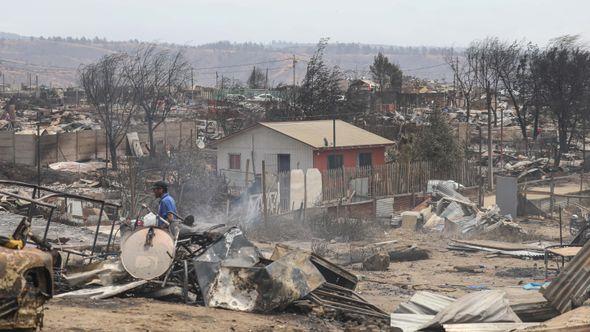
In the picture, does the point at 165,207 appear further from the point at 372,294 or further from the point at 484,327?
the point at 484,327

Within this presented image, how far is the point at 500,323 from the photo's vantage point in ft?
34.2

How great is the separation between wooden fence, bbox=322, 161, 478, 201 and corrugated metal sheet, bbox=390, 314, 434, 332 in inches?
708

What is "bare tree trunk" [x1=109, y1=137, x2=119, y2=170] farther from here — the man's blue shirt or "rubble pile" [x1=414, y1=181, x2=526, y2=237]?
the man's blue shirt

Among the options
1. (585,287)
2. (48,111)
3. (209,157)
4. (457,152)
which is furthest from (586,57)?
(585,287)

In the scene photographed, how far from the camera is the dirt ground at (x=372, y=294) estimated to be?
962cm

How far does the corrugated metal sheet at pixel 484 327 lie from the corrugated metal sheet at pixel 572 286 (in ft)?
3.19

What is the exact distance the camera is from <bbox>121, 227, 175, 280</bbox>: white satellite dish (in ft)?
37.2

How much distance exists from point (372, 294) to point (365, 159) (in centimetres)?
1986

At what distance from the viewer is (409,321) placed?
36.3 ft

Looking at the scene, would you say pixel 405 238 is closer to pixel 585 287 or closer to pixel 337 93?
pixel 585 287

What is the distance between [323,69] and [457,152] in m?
18.2

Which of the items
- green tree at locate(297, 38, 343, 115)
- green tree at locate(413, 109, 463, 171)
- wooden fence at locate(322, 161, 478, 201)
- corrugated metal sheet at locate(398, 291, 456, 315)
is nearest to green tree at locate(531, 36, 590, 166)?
green tree at locate(297, 38, 343, 115)

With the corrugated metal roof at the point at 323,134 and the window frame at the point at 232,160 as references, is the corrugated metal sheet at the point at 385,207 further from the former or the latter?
the window frame at the point at 232,160

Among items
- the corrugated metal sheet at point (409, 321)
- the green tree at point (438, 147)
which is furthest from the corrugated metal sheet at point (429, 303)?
→ the green tree at point (438, 147)
